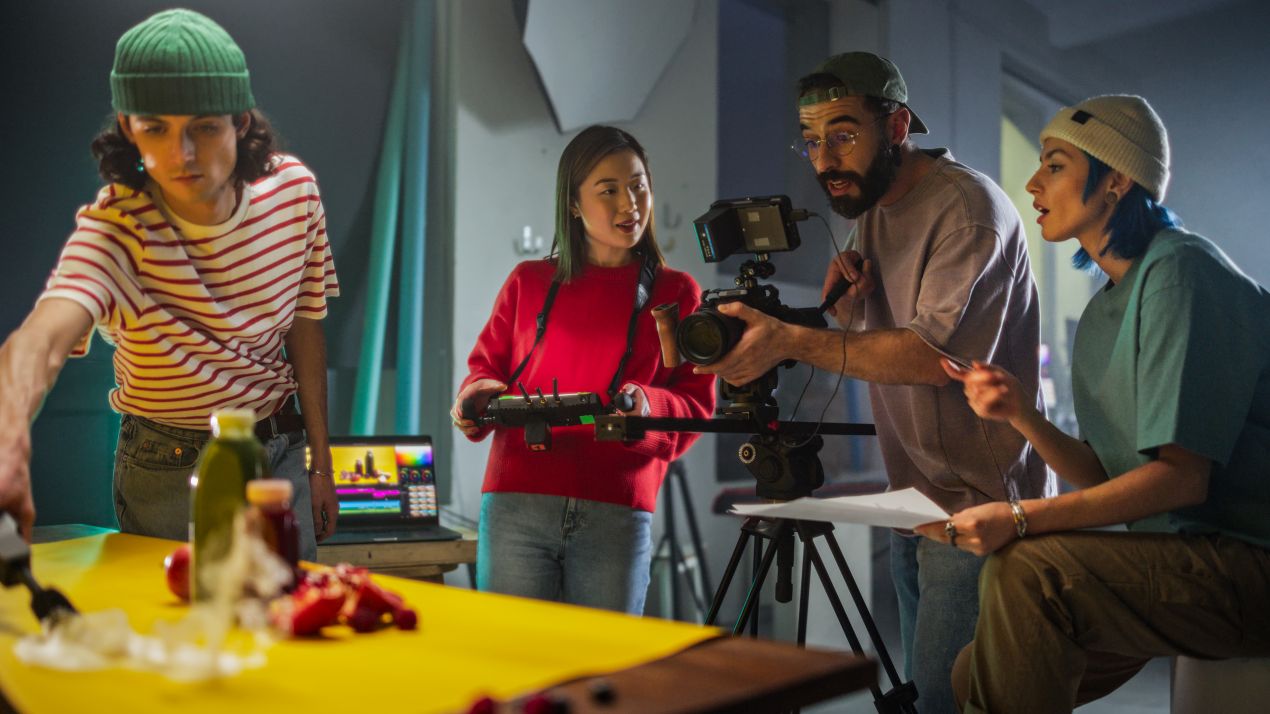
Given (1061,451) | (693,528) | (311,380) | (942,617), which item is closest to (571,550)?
(311,380)

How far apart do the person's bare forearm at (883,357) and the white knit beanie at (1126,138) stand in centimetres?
44

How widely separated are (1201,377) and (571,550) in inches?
46.1

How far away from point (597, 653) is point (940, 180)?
1.24 m

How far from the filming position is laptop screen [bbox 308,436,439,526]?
294 cm

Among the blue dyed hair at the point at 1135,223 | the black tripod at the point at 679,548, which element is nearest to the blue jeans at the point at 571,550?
the blue dyed hair at the point at 1135,223

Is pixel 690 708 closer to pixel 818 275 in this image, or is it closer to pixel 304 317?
pixel 304 317

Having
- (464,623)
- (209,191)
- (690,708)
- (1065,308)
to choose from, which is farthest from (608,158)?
(1065,308)

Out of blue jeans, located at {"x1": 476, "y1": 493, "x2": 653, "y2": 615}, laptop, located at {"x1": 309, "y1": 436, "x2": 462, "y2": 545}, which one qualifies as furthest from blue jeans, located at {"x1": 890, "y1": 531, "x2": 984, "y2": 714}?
laptop, located at {"x1": 309, "y1": 436, "x2": 462, "y2": 545}

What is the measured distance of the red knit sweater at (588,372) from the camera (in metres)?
2.14

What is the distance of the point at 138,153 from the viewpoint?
1629 millimetres

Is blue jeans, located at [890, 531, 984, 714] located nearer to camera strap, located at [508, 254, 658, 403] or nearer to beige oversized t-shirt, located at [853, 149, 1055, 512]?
beige oversized t-shirt, located at [853, 149, 1055, 512]

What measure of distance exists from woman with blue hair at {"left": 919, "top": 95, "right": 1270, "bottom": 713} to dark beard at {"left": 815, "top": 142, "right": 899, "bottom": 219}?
0.45m

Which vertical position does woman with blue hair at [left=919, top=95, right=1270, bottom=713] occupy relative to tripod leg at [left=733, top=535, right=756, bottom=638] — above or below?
above

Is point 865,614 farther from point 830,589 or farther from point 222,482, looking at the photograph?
point 222,482
